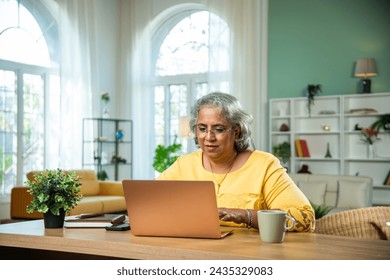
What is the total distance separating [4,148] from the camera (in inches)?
269

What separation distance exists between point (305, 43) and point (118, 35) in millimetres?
3296

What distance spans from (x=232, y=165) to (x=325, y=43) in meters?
5.46

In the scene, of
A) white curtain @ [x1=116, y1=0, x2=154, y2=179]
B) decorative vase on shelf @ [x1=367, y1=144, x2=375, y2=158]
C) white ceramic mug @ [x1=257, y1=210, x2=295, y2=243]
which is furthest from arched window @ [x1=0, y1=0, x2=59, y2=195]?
white ceramic mug @ [x1=257, y1=210, x2=295, y2=243]

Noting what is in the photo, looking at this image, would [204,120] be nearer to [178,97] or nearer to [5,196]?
[5,196]

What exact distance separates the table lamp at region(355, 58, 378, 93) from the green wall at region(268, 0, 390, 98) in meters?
0.16

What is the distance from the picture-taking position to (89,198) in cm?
649

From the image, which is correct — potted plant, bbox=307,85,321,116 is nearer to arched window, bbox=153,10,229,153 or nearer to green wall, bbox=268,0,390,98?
green wall, bbox=268,0,390,98

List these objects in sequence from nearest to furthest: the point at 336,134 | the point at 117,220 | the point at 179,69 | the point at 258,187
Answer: the point at 117,220 < the point at 258,187 < the point at 336,134 < the point at 179,69

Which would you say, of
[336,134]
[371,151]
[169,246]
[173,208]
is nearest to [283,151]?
[336,134]

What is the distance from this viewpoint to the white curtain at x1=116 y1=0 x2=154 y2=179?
343 inches

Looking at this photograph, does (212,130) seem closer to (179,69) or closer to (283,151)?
(283,151)

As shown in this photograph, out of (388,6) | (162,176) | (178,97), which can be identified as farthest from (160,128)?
(162,176)

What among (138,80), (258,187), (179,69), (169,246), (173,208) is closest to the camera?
(169,246)

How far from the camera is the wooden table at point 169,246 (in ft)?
4.50
